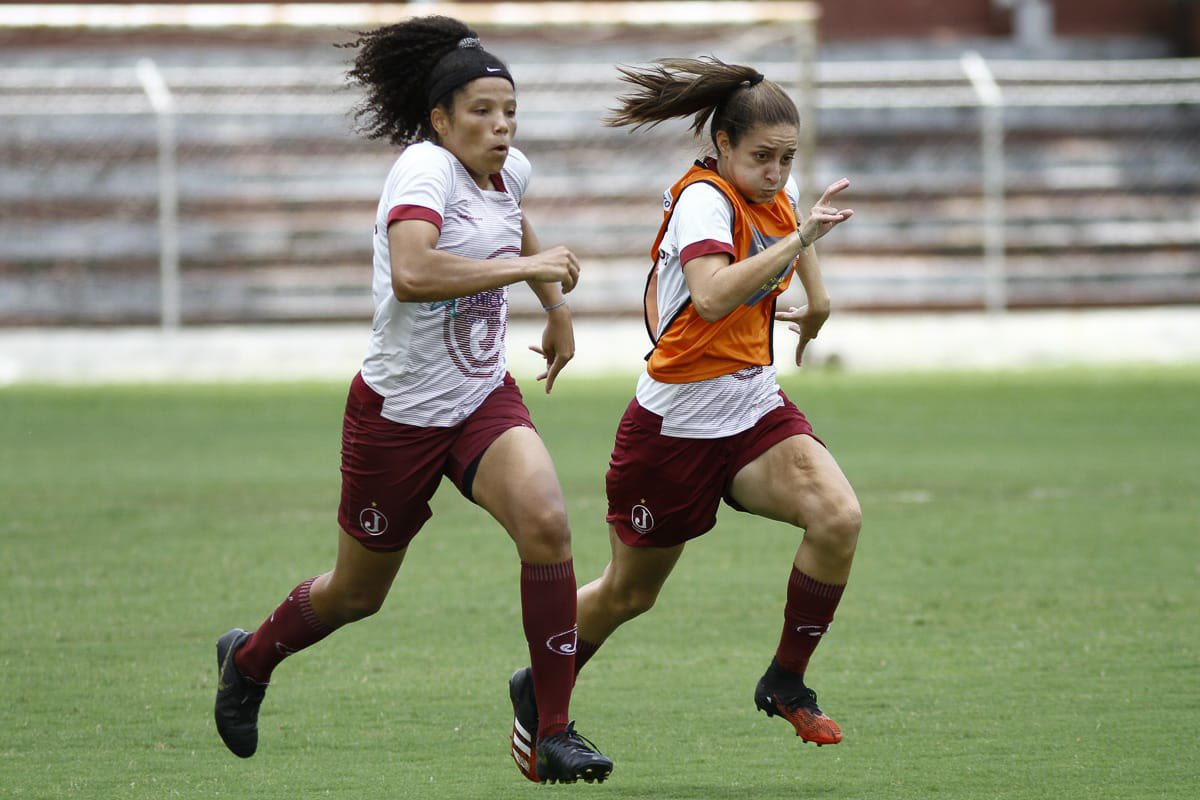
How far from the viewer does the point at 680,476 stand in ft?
17.8

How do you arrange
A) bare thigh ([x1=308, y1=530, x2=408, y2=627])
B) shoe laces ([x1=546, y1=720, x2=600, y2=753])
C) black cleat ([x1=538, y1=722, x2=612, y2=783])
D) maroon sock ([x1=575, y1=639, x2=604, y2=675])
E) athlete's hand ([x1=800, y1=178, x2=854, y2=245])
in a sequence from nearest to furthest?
black cleat ([x1=538, y1=722, x2=612, y2=783]) < shoe laces ([x1=546, y1=720, x2=600, y2=753]) < athlete's hand ([x1=800, y1=178, x2=854, y2=245]) < bare thigh ([x1=308, y1=530, x2=408, y2=627]) < maroon sock ([x1=575, y1=639, x2=604, y2=675])

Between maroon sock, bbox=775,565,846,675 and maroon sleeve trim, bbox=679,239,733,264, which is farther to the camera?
maroon sock, bbox=775,565,846,675

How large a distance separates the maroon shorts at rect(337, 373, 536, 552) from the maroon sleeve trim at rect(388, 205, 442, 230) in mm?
555

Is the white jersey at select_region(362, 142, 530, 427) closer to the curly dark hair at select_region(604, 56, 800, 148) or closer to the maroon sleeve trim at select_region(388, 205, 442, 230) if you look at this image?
the maroon sleeve trim at select_region(388, 205, 442, 230)

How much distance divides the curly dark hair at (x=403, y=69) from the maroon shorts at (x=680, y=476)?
113cm

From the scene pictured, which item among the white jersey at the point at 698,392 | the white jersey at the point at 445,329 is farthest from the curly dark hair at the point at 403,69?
the white jersey at the point at 698,392

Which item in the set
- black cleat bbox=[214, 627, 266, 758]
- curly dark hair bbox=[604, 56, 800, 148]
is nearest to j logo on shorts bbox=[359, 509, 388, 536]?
black cleat bbox=[214, 627, 266, 758]

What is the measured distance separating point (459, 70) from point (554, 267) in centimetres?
73

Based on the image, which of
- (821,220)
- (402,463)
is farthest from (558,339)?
(821,220)

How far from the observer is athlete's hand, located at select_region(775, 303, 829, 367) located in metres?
5.82

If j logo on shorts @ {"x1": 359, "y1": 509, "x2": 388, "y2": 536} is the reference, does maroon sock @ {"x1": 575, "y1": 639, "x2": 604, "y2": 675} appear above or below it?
below

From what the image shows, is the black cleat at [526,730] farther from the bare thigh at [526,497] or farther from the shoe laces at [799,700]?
the shoe laces at [799,700]

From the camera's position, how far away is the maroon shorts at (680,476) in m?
5.43

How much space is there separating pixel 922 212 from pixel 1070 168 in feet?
6.55
